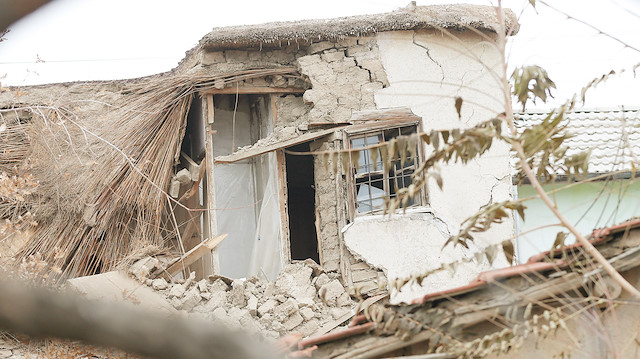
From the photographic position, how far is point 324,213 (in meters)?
8.95

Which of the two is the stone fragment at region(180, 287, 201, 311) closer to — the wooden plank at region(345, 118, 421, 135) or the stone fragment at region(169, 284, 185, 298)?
the stone fragment at region(169, 284, 185, 298)

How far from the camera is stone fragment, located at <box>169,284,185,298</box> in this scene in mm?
8070

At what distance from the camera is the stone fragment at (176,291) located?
807cm

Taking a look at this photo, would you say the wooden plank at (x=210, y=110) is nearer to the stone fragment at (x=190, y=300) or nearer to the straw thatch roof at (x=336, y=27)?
the straw thatch roof at (x=336, y=27)

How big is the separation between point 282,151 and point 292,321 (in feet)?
7.36

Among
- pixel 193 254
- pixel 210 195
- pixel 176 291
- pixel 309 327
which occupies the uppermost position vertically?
pixel 210 195

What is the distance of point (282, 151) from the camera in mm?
8906

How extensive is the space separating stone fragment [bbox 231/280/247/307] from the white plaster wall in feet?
4.97

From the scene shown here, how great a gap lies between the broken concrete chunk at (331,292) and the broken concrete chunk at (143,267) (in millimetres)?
2091

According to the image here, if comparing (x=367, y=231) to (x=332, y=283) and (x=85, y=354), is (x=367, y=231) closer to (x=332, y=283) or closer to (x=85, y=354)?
(x=332, y=283)

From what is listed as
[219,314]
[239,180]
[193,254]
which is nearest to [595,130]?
[239,180]

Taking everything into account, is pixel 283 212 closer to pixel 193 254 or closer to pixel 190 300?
pixel 193 254

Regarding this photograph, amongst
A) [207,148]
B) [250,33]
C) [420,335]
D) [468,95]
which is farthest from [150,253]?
[420,335]

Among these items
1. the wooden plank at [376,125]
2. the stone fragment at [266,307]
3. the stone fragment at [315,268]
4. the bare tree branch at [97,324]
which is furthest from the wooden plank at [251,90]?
the bare tree branch at [97,324]
